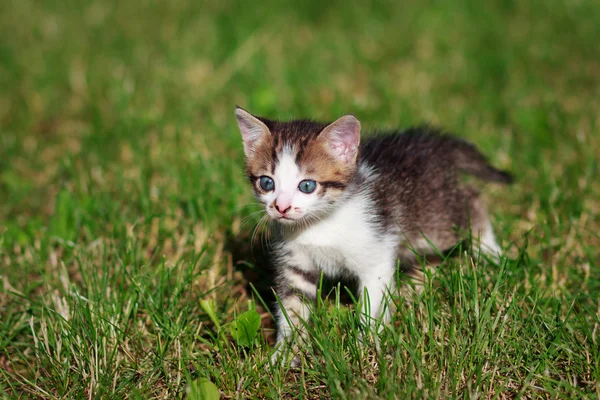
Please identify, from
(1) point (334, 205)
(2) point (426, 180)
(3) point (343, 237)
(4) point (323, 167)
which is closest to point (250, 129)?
(4) point (323, 167)

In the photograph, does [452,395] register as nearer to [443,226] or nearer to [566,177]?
[443,226]

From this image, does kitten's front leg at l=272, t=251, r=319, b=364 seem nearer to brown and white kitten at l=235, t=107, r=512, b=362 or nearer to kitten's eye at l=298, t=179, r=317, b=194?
brown and white kitten at l=235, t=107, r=512, b=362

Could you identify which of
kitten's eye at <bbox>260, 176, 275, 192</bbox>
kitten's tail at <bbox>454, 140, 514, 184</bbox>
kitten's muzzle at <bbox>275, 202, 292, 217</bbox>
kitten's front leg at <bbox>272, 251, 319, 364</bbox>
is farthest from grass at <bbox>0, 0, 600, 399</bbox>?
kitten's eye at <bbox>260, 176, 275, 192</bbox>

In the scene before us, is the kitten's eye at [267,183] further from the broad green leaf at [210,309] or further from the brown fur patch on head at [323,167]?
the broad green leaf at [210,309]

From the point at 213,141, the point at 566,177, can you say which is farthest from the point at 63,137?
the point at 566,177

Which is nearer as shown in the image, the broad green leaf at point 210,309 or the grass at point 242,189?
the grass at point 242,189

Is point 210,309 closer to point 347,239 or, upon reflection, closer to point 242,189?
point 347,239

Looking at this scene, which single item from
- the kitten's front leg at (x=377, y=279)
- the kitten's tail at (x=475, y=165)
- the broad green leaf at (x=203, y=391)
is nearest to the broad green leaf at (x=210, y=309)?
the broad green leaf at (x=203, y=391)
